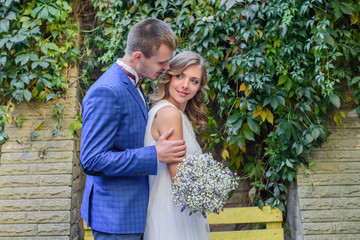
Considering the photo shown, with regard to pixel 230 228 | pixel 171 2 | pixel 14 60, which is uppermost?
pixel 171 2

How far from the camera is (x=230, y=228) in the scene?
11.2 feet

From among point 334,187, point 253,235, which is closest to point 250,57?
point 334,187

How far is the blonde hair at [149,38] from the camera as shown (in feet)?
5.38

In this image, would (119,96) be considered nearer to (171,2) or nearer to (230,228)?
(171,2)

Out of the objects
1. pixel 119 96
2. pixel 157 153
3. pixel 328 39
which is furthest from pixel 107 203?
pixel 328 39

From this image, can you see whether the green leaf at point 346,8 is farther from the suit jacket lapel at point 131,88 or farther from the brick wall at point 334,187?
the suit jacket lapel at point 131,88

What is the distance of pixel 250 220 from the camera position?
296cm

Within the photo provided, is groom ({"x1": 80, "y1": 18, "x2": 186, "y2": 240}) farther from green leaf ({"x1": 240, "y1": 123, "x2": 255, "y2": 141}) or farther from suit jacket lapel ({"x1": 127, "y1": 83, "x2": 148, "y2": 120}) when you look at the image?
green leaf ({"x1": 240, "y1": 123, "x2": 255, "y2": 141})

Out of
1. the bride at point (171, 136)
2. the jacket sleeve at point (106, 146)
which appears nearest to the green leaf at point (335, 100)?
the bride at point (171, 136)

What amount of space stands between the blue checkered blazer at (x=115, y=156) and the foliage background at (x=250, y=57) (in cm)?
147

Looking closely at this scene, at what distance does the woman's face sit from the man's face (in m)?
0.20

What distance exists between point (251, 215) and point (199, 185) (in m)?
1.67

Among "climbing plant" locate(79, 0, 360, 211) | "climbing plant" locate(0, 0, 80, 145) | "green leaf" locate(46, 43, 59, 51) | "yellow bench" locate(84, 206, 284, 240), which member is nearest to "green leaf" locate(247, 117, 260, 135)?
"climbing plant" locate(79, 0, 360, 211)

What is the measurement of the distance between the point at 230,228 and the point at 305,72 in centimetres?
171
